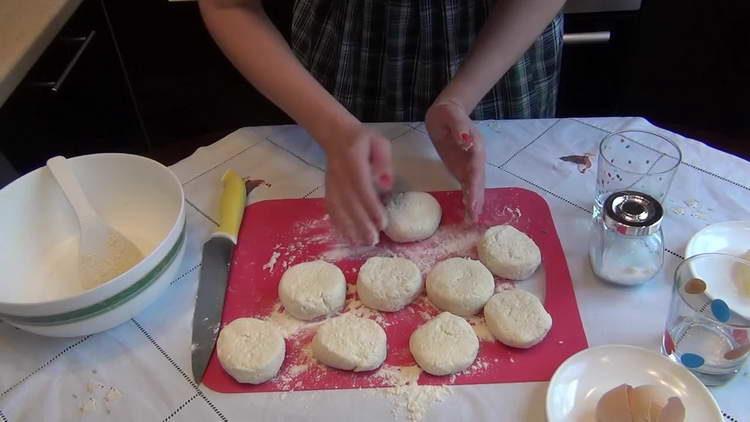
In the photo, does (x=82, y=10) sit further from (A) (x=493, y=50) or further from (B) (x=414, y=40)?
(A) (x=493, y=50)

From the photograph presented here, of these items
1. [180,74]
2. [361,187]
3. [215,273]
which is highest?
[361,187]

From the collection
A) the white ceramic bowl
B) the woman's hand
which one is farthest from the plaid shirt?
the white ceramic bowl

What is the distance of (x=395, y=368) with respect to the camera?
2.53ft

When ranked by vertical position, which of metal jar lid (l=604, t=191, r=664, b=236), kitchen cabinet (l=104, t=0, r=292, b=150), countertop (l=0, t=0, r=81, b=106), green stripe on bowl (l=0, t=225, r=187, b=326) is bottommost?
kitchen cabinet (l=104, t=0, r=292, b=150)

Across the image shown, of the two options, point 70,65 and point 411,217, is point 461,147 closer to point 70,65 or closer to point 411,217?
point 411,217

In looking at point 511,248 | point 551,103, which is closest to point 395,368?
point 511,248

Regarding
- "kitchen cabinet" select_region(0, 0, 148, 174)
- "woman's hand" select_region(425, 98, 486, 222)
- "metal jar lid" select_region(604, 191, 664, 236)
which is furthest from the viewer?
"kitchen cabinet" select_region(0, 0, 148, 174)

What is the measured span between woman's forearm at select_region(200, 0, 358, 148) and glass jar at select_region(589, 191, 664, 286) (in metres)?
0.39

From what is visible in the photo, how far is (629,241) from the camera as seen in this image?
0.85 metres

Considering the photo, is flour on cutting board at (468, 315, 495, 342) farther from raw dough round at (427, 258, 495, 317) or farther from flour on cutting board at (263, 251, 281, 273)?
flour on cutting board at (263, 251, 281, 273)

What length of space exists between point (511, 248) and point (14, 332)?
0.69 metres

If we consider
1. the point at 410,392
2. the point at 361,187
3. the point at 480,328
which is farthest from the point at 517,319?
the point at 361,187

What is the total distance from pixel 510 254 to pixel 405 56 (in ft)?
1.52

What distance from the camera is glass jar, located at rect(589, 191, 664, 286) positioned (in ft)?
2.60
